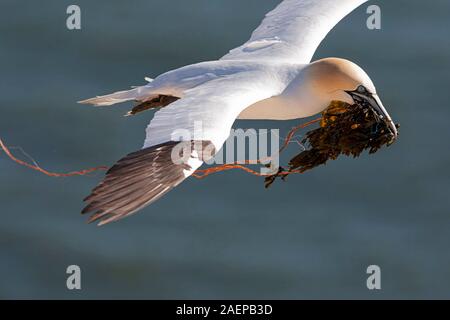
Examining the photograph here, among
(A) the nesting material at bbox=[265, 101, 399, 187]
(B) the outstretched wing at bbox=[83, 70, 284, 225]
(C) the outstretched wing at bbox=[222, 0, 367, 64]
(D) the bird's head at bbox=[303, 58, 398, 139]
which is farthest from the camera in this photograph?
(C) the outstretched wing at bbox=[222, 0, 367, 64]

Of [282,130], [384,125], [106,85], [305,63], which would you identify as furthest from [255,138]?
[106,85]

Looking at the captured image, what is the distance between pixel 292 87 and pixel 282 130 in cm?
311

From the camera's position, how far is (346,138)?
8.66 m

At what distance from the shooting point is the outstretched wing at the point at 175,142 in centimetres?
748

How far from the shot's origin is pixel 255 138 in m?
9.60

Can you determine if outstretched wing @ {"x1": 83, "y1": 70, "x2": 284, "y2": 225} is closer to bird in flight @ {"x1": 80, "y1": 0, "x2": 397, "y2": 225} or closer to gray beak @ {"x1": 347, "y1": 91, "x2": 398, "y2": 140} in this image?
bird in flight @ {"x1": 80, "y1": 0, "x2": 397, "y2": 225}

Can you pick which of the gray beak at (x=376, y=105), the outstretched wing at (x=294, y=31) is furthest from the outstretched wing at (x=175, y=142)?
the outstretched wing at (x=294, y=31)

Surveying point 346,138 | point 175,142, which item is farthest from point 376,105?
point 175,142

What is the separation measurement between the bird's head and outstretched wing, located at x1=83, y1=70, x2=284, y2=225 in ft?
0.84

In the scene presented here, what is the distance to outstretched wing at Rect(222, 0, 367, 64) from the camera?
9.78 m

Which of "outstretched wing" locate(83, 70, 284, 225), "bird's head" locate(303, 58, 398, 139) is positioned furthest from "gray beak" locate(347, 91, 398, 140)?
"outstretched wing" locate(83, 70, 284, 225)

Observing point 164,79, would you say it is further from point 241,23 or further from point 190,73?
point 241,23

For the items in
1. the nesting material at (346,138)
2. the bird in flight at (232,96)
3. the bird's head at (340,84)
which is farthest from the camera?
the bird's head at (340,84)

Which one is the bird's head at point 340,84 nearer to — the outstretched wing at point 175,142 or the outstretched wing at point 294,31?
the outstretched wing at point 175,142
